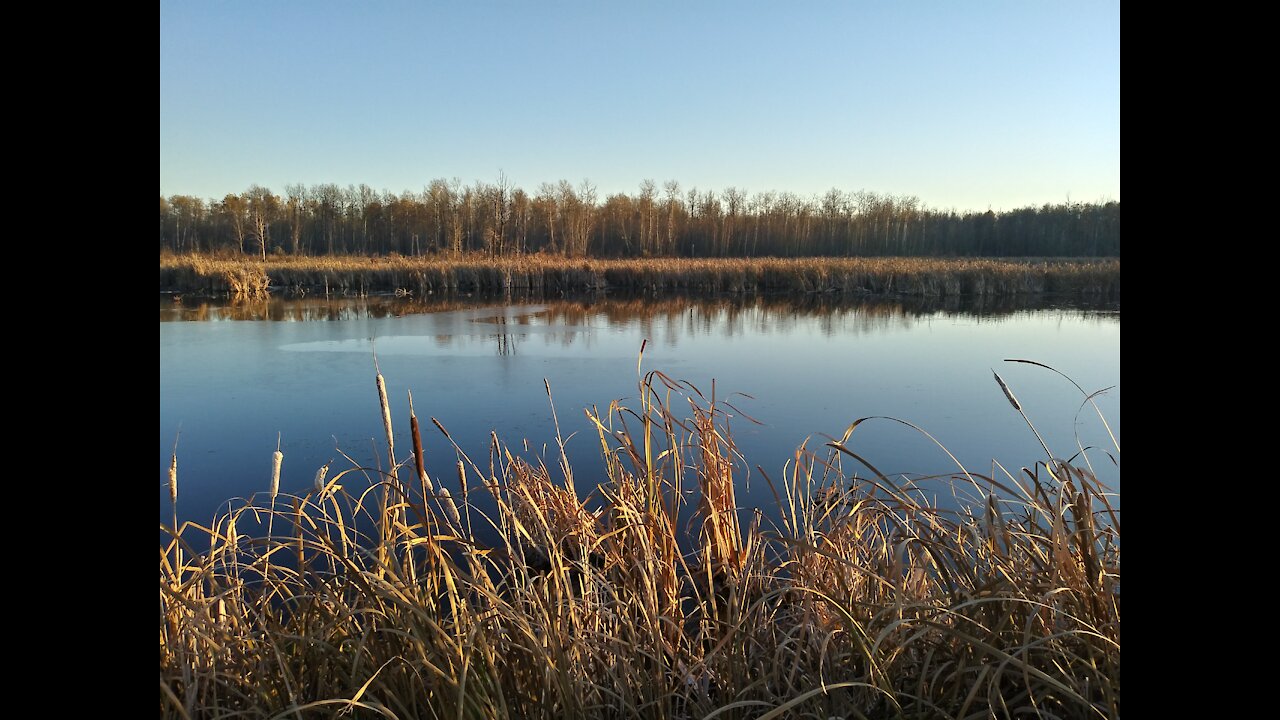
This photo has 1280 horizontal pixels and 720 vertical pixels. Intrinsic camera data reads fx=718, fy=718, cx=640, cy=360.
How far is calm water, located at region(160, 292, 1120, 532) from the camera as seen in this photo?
524 cm

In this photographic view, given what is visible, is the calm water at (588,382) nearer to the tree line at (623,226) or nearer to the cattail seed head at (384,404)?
the cattail seed head at (384,404)

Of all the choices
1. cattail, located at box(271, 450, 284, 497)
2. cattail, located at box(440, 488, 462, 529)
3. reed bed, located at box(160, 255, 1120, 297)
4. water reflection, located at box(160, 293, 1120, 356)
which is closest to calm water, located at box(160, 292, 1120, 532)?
water reflection, located at box(160, 293, 1120, 356)

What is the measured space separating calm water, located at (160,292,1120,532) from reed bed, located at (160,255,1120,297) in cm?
528

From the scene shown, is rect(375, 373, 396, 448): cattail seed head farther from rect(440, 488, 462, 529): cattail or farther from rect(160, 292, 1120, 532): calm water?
rect(160, 292, 1120, 532): calm water

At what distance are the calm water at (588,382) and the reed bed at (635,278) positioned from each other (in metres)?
5.28

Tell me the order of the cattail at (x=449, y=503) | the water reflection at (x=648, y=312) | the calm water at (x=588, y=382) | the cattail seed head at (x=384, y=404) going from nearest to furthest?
the cattail seed head at (x=384, y=404), the cattail at (x=449, y=503), the calm water at (x=588, y=382), the water reflection at (x=648, y=312)

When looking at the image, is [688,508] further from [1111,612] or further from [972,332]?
[972,332]

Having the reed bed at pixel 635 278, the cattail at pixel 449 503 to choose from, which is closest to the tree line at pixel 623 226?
the reed bed at pixel 635 278

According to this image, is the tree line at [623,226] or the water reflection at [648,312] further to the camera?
the tree line at [623,226]

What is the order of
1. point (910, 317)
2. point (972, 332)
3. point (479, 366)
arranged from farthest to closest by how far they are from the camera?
point (910, 317)
point (972, 332)
point (479, 366)

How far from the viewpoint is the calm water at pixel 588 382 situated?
5.24 metres
